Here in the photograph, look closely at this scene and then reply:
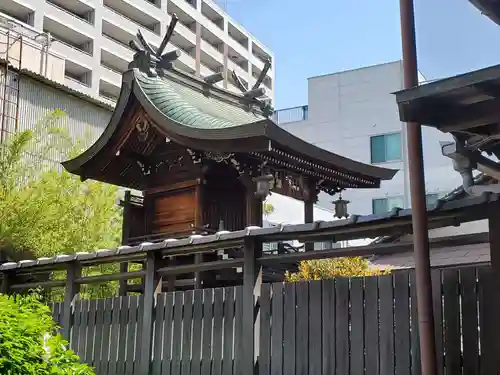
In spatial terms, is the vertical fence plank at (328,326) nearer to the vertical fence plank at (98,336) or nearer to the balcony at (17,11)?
the vertical fence plank at (98,336)

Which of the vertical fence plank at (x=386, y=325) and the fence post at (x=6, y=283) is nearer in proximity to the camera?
the vertical fence plank at (x=386, y=325)

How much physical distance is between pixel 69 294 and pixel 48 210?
574 cm

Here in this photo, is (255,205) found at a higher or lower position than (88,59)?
lower

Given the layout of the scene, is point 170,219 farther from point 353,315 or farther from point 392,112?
point 392,112

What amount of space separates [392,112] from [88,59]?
22.4 metres

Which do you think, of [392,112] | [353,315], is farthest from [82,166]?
[392,112]

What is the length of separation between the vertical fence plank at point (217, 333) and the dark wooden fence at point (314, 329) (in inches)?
0.4

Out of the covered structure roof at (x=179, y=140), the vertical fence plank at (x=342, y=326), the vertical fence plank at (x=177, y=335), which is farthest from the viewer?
the covered structure roof at (x=179, y=140)

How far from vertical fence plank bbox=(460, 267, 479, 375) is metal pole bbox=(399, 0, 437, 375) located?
508 mm

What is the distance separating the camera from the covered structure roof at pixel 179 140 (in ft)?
32.7

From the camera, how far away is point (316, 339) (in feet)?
21.1

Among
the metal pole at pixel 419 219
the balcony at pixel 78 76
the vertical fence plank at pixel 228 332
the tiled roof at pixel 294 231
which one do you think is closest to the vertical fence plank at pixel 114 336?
the tiled roof at pixel 294 231

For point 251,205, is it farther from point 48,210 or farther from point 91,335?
point 48,210

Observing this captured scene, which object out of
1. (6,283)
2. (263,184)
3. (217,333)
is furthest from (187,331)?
(6,283)
